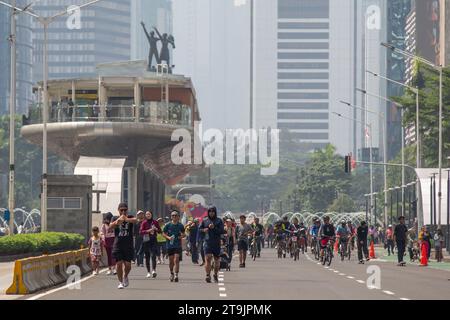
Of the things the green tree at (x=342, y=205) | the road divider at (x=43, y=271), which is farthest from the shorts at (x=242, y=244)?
the green tree at (x=342, y=205)

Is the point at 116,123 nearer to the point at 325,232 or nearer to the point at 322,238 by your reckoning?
the point at 322,238

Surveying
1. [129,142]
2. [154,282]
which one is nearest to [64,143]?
[129,142]

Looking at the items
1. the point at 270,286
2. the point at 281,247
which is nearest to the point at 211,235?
the point at 270,286

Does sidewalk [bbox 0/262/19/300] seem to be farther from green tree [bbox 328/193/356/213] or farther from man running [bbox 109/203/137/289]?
green tree [bbox 328/193/356/213]

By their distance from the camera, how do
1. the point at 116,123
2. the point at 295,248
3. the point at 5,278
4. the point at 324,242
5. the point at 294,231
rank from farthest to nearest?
the point at 116,123 < the point at 294,231 < the point at 295,248 < the point at 324,242 < the point at 5,278

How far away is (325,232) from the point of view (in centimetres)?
5509

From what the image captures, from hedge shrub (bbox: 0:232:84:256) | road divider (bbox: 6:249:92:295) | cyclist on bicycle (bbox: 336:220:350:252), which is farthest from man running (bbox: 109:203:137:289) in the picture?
cyclist on bicycle (bbox: 336:220:350:252)

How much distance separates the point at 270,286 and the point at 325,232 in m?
18.6

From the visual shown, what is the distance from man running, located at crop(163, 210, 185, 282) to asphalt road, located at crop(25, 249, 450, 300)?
0.46 metres

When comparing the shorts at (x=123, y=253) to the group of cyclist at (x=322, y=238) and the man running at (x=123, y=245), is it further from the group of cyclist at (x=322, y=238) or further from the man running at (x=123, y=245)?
the group of cyclist at (x=322, y=238)

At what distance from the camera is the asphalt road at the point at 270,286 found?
1246 inches

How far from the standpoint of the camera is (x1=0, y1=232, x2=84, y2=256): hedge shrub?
58312 millimetres

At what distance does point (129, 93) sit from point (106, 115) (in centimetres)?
887
